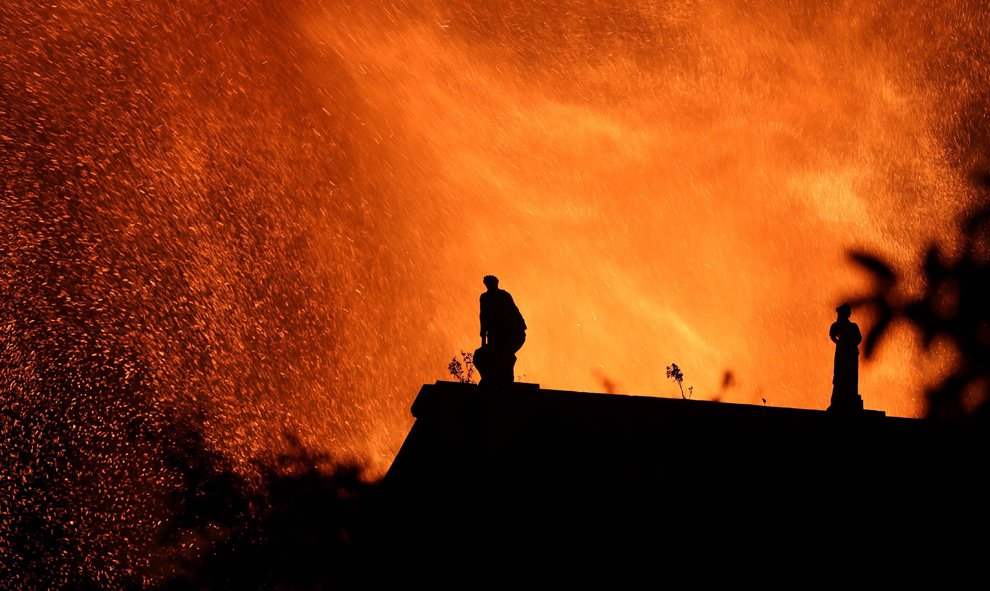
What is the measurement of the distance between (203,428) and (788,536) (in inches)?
957

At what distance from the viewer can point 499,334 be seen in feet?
35.1

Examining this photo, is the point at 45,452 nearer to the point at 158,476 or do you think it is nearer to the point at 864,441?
the point at 158,476

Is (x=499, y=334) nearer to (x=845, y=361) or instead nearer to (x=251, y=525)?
(x=845, y=361)

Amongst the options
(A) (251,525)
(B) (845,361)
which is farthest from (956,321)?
(A) (251,525)

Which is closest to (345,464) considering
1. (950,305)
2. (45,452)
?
(45,452)

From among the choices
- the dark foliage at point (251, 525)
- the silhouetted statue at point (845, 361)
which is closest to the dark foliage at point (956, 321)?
the silhouetted statue at point (845, 361)

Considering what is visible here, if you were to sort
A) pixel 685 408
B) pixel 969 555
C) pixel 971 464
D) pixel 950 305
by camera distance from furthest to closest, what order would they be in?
pixel 950 305 < pixel 685 408 < pixel 971 464 < pixel 969 555

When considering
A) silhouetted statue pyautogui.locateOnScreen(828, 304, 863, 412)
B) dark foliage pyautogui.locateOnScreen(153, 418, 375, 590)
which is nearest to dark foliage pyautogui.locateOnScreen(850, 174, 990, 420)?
silhouetted statue pyautogui.locateOnScreen(828, 304, 863, 412)

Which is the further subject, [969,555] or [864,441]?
[864,441]

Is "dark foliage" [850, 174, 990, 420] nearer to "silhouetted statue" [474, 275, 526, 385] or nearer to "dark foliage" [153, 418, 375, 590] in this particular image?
"silhouetted statue" [474, 275, 526, 385]

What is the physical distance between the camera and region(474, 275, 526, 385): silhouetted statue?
10.7m

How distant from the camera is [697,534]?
9.35 m

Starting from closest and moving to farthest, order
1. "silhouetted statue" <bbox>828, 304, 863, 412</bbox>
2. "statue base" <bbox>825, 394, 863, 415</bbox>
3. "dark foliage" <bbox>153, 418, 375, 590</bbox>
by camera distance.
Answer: "statue base" <bbox>825, 394, 863, 415</bbox>, "silhouetted statue" <bbox>828, 304, 863, 412</bbox>, "dark foliage" <bbox>153, 418, 375, 590</bbox>

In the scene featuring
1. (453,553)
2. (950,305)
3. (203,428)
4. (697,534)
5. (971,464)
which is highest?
(950,305)
